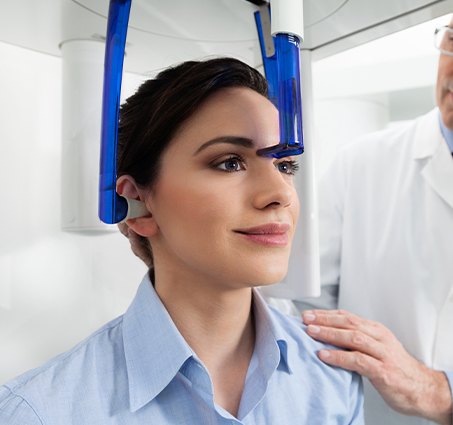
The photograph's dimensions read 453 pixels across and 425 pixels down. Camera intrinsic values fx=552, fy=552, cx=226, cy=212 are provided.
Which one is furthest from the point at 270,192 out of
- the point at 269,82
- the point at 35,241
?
the point at 35,241

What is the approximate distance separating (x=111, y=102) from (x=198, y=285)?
0.24 meters

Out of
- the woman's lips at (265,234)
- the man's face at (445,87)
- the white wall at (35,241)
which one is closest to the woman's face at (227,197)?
the woman's lips at (265,234)

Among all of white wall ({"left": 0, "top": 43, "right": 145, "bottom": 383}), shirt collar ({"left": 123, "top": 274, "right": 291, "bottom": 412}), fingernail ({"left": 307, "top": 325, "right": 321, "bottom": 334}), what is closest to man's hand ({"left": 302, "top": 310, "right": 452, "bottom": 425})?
fingernail ({"left": 307, "top": 325, "right": 321, "bottom": 334})

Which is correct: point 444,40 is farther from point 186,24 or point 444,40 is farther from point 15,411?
point 15,411

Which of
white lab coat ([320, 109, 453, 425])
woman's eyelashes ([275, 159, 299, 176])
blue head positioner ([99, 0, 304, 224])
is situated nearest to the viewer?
blue head positioner ([99, 0, 304, 224])

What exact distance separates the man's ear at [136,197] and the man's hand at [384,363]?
290 mm

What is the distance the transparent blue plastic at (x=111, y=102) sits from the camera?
553mm

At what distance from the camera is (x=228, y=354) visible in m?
0.72

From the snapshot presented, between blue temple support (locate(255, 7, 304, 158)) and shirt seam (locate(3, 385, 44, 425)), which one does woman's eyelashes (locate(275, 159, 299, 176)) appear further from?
shirt seam (locate(3, 385, 44, 425))

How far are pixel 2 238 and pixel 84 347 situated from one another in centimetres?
15

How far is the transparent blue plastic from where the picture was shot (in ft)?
1.82

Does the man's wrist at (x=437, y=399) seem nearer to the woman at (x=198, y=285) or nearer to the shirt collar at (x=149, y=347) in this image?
the woman at (x=198, y=285)

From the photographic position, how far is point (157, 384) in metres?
0.61

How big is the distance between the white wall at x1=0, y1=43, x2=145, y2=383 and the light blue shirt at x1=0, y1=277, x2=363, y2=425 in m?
0.03
